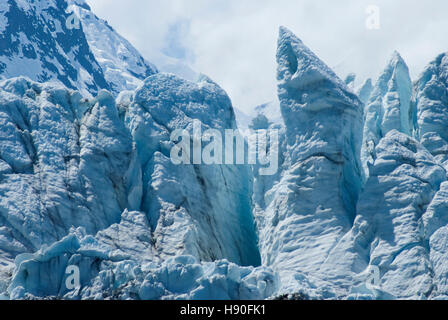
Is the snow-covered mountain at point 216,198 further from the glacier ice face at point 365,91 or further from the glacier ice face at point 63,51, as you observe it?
the glacier ice face at point 63,51

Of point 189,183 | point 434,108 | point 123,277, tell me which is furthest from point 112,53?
point 123,277

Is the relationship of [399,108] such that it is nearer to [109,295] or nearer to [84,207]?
[84,207]

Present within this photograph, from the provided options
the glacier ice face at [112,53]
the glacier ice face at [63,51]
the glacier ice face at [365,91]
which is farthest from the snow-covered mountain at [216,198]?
the glacier ice face at [112,53]

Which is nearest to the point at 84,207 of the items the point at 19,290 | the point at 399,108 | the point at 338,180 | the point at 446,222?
the point at 19,290

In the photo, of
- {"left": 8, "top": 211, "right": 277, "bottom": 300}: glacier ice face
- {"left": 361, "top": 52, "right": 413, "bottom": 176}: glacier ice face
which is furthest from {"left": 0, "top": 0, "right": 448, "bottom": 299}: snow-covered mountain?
{"left": 361, "top": 52, "right": 413, "bottom": 176}: glacier ice face

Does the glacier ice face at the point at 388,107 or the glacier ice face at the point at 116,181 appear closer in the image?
the glacier ice face at the point at 116,181

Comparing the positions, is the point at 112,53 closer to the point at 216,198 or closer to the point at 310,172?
the point at 216,198
